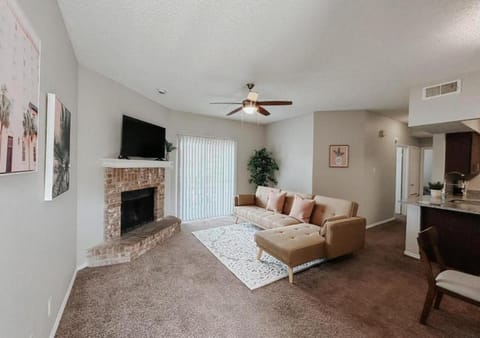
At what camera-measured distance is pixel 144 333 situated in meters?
1.68

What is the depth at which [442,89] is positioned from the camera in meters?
2.87

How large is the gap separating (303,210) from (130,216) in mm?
3032

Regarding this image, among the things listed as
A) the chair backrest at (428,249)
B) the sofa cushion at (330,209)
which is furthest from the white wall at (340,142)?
the chair backrest at (428,249)

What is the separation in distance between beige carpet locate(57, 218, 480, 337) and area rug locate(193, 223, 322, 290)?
0.41 ft

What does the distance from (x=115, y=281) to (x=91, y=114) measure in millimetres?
2195

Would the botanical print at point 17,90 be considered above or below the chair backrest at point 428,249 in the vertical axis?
above

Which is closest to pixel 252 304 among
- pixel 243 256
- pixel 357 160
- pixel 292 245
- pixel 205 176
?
pixel 292 245

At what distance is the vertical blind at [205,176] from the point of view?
489 cm

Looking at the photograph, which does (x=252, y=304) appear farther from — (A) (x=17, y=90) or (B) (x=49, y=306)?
(A) (x=17, y=90)

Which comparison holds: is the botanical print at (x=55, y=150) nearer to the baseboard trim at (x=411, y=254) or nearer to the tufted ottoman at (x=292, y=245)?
the tufted ottoman at (x=292, y=245)

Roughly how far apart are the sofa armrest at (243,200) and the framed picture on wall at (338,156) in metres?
1.97

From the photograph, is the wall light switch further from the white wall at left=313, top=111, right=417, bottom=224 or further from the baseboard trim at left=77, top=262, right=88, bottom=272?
the white wall at left=313, top=111, right=417, bottom=224

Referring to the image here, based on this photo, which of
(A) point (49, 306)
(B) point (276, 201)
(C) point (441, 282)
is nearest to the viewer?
(A) point (49, 306)

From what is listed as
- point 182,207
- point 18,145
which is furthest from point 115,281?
point 182,207
